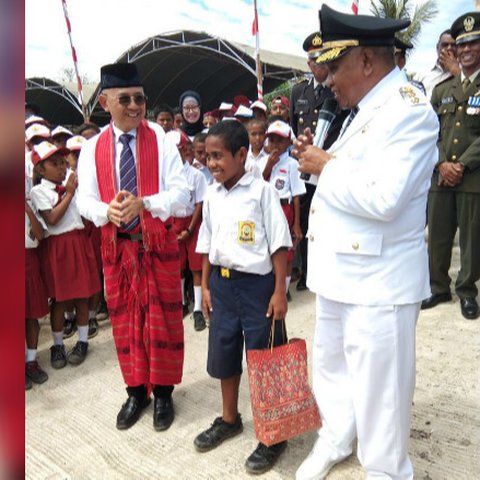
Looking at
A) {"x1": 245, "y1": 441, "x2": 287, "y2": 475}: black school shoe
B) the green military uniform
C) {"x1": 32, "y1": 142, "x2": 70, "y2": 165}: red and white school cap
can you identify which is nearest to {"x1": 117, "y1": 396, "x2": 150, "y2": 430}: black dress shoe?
{"x1": 245, "y1": 441, "x2": 287, "y2": 475}: black school shoe

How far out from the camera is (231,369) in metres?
2.58

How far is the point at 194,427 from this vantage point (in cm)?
288

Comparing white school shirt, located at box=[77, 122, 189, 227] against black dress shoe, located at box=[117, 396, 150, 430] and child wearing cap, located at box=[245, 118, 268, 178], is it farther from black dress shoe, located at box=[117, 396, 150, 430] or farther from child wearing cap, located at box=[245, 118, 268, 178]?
child wearing cap, located at box=[245, 118, 268, 178]

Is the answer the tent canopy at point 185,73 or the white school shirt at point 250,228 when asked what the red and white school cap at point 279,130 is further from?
the tent canopy at point 185,73

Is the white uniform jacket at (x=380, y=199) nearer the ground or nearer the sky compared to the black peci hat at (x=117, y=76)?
nearer the ground

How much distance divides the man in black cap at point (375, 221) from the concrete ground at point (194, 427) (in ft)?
1.88

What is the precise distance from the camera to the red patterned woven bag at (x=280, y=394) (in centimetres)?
229

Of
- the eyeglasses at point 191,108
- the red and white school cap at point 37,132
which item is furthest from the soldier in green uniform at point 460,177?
the red and white school cap at point 37,132

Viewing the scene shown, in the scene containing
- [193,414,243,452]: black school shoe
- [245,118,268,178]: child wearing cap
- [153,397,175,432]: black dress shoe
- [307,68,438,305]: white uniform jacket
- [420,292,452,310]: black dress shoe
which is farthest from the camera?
[245,118,268,178]: child wearing cap

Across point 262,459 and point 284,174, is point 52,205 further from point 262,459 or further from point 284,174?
point 262,459

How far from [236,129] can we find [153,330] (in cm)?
129

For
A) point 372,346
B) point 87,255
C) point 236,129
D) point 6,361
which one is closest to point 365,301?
point 372,346

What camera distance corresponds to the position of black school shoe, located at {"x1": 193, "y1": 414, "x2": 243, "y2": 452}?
2602 millimetres

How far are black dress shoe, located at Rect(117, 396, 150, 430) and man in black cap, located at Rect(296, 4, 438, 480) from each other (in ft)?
4.88
